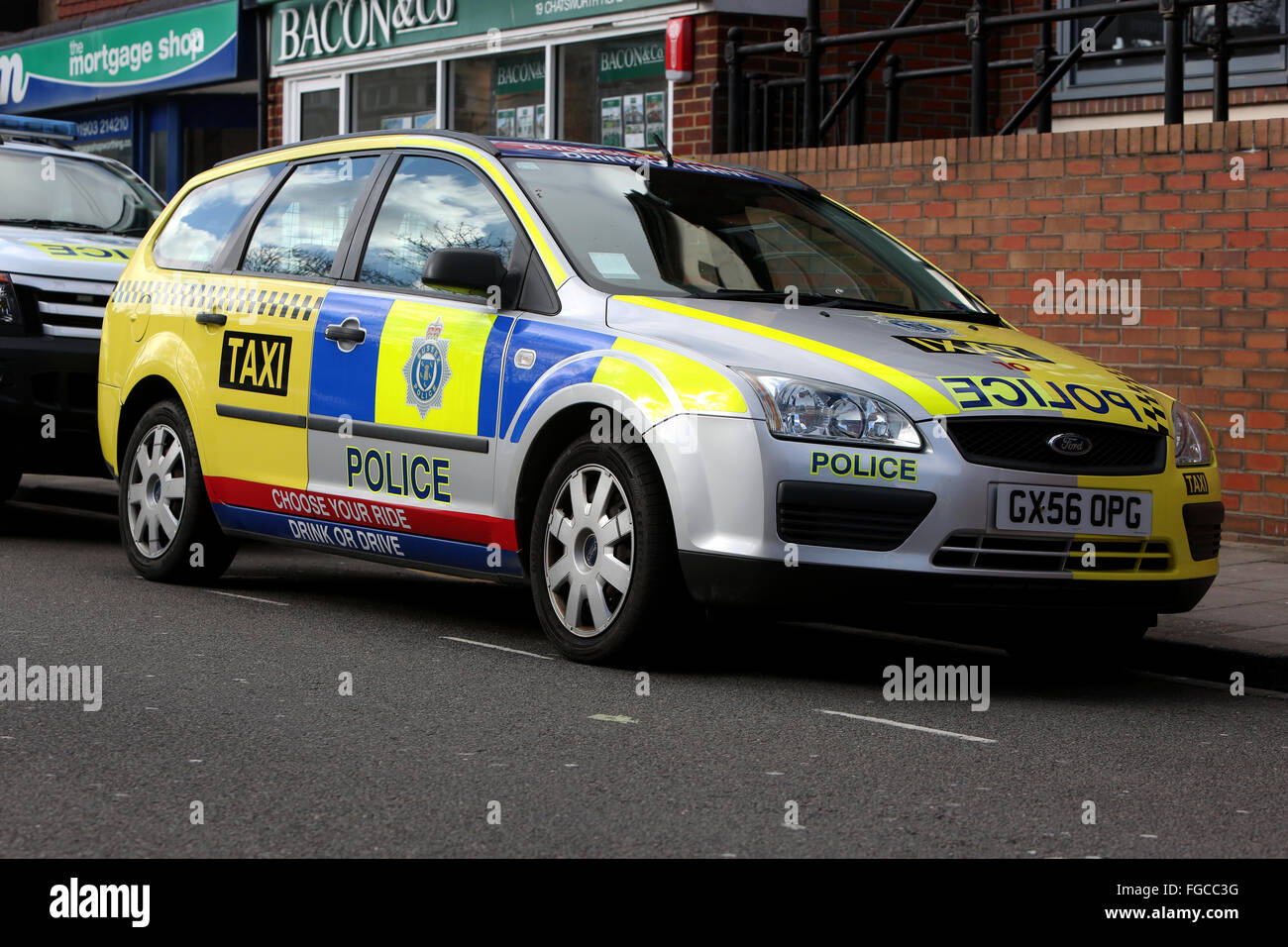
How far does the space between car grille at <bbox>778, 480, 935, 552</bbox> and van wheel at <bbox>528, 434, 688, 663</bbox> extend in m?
0.44

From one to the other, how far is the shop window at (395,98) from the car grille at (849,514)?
35.9ft

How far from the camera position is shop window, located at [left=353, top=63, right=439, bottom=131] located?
16.6 meters

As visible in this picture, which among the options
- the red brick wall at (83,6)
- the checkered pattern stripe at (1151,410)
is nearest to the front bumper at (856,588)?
the checkered pattern stripe at (1151,410)

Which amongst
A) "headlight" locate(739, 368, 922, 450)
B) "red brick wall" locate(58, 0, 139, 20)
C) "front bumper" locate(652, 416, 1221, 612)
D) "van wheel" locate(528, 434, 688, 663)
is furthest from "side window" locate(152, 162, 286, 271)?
"red brick wall" locate(58, 0, 139, 20)

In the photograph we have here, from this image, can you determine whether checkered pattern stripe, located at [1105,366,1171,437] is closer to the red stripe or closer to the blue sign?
the red stripe

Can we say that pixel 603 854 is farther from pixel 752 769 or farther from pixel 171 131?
pixel 171 131

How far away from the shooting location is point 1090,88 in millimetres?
14156

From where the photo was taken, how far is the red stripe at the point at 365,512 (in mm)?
6871

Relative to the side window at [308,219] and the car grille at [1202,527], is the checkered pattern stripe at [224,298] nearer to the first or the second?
the side window at [308,219]

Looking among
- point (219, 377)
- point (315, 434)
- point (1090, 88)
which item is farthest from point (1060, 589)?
point (1090, 88)

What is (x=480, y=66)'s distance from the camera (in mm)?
16156

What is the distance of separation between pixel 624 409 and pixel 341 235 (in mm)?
1959

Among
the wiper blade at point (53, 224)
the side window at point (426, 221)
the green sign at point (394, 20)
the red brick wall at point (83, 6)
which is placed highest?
the red brick wall at point (83, 6)
